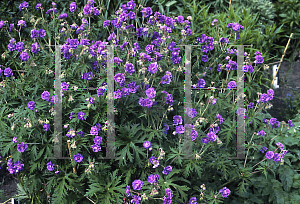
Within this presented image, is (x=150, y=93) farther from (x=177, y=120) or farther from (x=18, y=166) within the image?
(x=18, y=166)

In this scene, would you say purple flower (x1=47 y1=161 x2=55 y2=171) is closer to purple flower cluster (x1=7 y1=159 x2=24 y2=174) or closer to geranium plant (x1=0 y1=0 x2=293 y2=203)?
geranium plant (x1=0 y1=0 x2=293 y2=203)

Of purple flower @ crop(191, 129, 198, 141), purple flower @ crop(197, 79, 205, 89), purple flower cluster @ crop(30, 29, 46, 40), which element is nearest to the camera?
purple flower @ crop(191, 129, 198, 141)

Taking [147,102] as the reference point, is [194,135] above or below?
below

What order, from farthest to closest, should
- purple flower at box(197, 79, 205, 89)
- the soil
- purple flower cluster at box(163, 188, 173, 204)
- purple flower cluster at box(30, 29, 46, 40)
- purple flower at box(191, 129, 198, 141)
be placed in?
the soil < purple flower cluster at box(30, 29, 46, 40) < purple flower at box(197, 79, 205, 89) < purple flower at box(191, 129, 198, 141) < purple flower cluster at box(163, 188, 173, 204)

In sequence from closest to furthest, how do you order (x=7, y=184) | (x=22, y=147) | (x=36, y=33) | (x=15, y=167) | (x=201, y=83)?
(x=22, y=147) < (x=15, y=167) < (x=201, y=83) < (x=36, y=33) < (x=7, y=184)

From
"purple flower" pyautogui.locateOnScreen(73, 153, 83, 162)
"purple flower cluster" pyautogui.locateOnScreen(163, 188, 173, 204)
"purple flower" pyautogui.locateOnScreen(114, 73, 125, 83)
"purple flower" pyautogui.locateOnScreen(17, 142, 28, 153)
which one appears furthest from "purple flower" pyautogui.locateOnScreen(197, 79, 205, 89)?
"purple flower" pyautogui.locateOnScreen(17, 142, 28, 153)

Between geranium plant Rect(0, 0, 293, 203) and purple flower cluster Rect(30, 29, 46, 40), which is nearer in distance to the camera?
geranium plant Rect(0, 0, 293, 203)

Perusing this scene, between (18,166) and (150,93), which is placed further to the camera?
(18,166)

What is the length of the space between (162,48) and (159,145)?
1.00m

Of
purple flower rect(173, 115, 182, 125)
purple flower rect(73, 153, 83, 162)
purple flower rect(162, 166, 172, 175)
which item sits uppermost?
purple flower rect(173, 115, 182, 125)

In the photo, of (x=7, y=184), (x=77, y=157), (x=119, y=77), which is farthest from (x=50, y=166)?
(x=7, y=184)

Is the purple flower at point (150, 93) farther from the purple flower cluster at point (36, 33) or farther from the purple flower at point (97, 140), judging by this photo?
the purple flower cluster at point (36, 33)

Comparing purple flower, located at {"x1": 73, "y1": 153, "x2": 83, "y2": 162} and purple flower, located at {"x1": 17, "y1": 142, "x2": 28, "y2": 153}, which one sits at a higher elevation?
purple flower, located at {"x1": 17, "y1": 142, "x2": 28, "y2": 153}

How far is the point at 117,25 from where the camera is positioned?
3047mm
